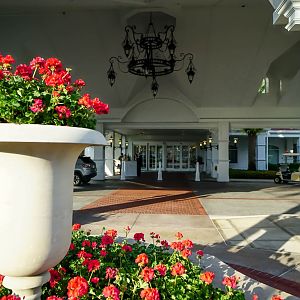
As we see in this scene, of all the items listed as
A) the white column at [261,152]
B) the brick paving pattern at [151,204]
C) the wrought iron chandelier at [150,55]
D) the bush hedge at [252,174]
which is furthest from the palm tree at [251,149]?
the brick paving pattern at [151,204]

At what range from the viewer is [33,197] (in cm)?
226

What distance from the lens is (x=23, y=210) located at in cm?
224

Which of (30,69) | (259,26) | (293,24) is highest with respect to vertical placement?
(259,26)

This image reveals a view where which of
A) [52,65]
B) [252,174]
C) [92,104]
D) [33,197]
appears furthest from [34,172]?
[252,174]

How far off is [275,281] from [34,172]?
3443mm

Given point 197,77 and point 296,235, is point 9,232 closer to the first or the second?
point 296,235

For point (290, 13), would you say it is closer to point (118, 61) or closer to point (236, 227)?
point (236, 227)

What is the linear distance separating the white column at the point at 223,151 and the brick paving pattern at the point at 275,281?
1666 cm

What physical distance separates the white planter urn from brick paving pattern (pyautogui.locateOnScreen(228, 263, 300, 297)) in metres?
2.89

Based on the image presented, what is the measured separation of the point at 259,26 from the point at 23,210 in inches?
584

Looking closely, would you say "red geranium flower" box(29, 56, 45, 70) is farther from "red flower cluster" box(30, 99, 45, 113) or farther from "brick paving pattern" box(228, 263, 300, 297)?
"brick paving pattern" box(228, 263, 300, 297)

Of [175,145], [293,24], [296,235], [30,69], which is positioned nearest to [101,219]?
[296,235]

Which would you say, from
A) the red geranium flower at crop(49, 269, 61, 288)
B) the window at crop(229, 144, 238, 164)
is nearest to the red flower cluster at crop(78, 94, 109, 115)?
the red geranium flower at crop(49, 269, 61, 288)

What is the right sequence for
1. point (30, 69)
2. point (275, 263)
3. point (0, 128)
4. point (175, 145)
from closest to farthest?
1. point (0, 128)
2. point (30, 69)
3. point (275, 263)
4. point (175, 145)
